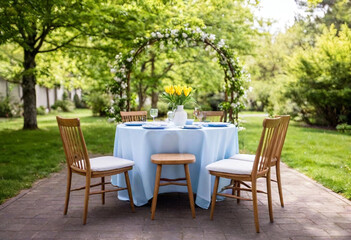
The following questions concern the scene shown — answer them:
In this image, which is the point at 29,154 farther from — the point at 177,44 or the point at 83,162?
the point at 83,162

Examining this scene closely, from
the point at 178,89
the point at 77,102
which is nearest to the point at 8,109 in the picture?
the point at 77,102

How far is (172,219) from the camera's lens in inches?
134

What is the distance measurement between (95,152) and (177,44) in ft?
10.7

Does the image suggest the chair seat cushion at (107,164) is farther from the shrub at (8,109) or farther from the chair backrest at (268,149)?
the shrub at (8,109)

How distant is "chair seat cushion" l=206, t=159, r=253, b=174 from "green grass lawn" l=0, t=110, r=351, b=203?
1.80 metres

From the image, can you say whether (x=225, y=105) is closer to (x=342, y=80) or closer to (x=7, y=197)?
(x=7, y=197)

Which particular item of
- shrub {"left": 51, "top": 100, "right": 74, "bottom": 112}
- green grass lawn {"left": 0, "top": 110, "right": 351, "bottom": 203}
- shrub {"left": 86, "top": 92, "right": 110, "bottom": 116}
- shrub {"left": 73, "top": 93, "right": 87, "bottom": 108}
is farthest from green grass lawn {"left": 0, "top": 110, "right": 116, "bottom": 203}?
shrub {"left": 73, "top": 93, "right": 87, "bottom": 108}

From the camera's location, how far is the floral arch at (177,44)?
6598 mm

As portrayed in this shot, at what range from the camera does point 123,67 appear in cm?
674

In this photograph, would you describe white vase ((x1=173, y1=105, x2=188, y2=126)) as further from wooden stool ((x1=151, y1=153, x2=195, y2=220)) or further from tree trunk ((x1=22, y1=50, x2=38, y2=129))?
tree trunk ((x1=22, y1=50, x2=38, y2=129))

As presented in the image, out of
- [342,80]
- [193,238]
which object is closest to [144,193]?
[193,238]

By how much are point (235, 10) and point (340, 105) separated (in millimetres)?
5569

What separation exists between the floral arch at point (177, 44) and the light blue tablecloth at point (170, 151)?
2864 mm

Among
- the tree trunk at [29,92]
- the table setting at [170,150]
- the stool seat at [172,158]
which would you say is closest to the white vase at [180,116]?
the table setting at [170,150]
